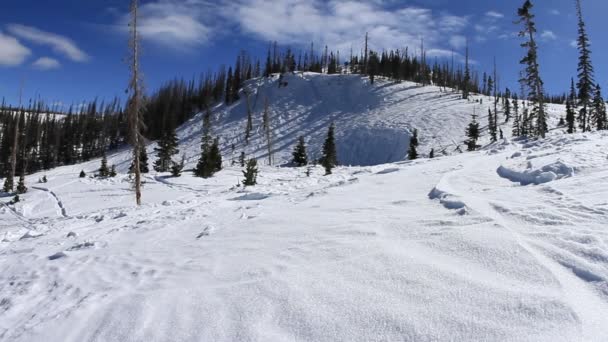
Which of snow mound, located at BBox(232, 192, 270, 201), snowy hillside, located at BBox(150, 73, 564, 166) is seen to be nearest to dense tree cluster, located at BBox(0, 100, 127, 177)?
snowy hillside, located at BBox(150, 73, 564, 166)

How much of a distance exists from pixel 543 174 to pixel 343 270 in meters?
6.53

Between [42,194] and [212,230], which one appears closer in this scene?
[212,230]

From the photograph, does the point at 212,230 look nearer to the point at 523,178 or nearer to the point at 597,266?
the point at 597,266

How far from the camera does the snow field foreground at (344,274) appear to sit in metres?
2.83

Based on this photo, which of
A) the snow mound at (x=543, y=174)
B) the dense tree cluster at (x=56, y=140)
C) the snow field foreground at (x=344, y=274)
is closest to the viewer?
the snow field foreground at (x=344, y=274)

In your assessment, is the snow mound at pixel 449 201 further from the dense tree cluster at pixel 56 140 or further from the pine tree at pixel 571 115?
the dense tree cluster at pixel 56 140

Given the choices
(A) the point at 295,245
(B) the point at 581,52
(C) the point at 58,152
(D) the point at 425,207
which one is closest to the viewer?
(A) the point at 295,245

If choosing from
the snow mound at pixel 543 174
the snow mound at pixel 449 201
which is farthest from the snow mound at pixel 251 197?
the snow mound at pixel 543 174

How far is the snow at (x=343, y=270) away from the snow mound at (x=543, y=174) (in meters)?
0.06

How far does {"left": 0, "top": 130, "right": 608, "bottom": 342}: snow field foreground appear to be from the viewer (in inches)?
111

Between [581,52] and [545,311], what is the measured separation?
46379 mm

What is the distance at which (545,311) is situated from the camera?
2697mm

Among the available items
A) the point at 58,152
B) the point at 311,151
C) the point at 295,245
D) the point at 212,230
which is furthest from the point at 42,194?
the point at 58,152

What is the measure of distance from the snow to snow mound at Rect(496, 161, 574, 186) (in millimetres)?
61
